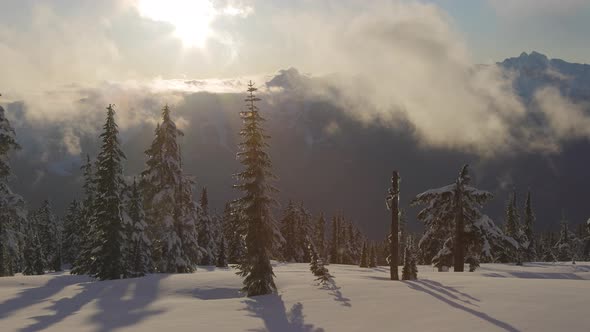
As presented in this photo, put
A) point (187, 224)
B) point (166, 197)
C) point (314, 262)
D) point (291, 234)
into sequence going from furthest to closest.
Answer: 1. point (291, 234)
2. point (187, 224)
3. point (166, 197)
4. point (314, 262)

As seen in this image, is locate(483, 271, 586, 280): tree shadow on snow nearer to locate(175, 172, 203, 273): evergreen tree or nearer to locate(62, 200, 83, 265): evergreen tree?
locate(175, 172, 203, 273): evergreen tree

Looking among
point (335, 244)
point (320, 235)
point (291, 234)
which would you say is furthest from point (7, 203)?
point (320, 235)

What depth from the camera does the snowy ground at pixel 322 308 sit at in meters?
14.3

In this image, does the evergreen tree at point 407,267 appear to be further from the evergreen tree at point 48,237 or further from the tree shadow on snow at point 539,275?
the evergreen tree at point 48,237

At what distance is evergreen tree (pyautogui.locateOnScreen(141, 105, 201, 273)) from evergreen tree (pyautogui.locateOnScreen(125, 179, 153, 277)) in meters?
2.55

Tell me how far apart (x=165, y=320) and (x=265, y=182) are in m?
10.1

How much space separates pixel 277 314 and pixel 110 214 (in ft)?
77.0

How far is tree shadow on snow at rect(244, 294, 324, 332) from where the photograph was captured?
15484 mm

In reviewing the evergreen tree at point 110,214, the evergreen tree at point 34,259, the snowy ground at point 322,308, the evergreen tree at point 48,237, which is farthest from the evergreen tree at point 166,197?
the evergreen tree at point 48,237

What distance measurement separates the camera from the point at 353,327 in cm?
1460

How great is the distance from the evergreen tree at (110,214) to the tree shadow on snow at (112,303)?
9001mm

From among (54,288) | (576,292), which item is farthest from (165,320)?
(576,292)

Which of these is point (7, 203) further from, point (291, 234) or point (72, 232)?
point (291, 234)

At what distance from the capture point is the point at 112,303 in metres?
21.2
